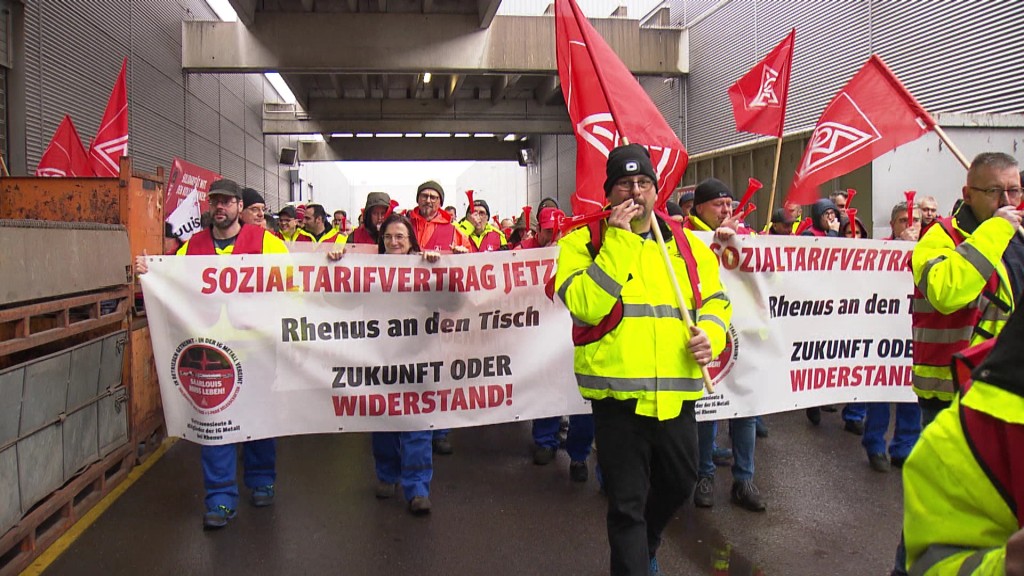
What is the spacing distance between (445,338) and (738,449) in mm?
2067

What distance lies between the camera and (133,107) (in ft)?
48.4

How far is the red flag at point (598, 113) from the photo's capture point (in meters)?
3.81

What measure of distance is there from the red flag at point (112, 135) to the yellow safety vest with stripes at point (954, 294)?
8.07 m

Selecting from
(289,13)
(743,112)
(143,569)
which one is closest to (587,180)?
(143,569)

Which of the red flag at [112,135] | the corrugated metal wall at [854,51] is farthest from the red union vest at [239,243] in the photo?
the corrugated metal wall at [854,51]

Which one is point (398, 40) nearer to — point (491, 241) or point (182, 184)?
point (182, 184)

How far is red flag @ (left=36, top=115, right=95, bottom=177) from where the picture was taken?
893 cm

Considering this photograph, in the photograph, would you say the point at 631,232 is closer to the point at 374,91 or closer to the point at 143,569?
the point at 143,569

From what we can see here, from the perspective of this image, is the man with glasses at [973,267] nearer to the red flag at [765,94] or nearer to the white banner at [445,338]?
the white banner at [445,338]

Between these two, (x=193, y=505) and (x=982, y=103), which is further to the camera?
(x=982, y=103)

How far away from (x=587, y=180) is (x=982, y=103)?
28.7 feet

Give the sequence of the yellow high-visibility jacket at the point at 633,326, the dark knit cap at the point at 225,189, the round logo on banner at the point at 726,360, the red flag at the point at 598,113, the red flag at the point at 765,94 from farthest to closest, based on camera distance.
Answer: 1. the red flag at the point at 765,94
2. the round logo on banner at the point at 726,360
3. the dark knit cap at the point at 225,189
4. the red flag at the point at 598,113
5. the yellow high-visibility jacket at the point at 633,326

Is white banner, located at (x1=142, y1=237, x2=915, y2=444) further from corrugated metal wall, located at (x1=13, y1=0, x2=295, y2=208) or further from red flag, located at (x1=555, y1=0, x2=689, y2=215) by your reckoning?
corrugated metal wall, located at (x1=13, y1=0, x2=295, y2=208)

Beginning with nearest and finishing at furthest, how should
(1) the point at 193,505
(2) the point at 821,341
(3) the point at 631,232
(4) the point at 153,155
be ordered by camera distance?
(3) the point at 631,232
(1) the point at 193,505
(2) the point at 821,341
(4) the point at 153,155
